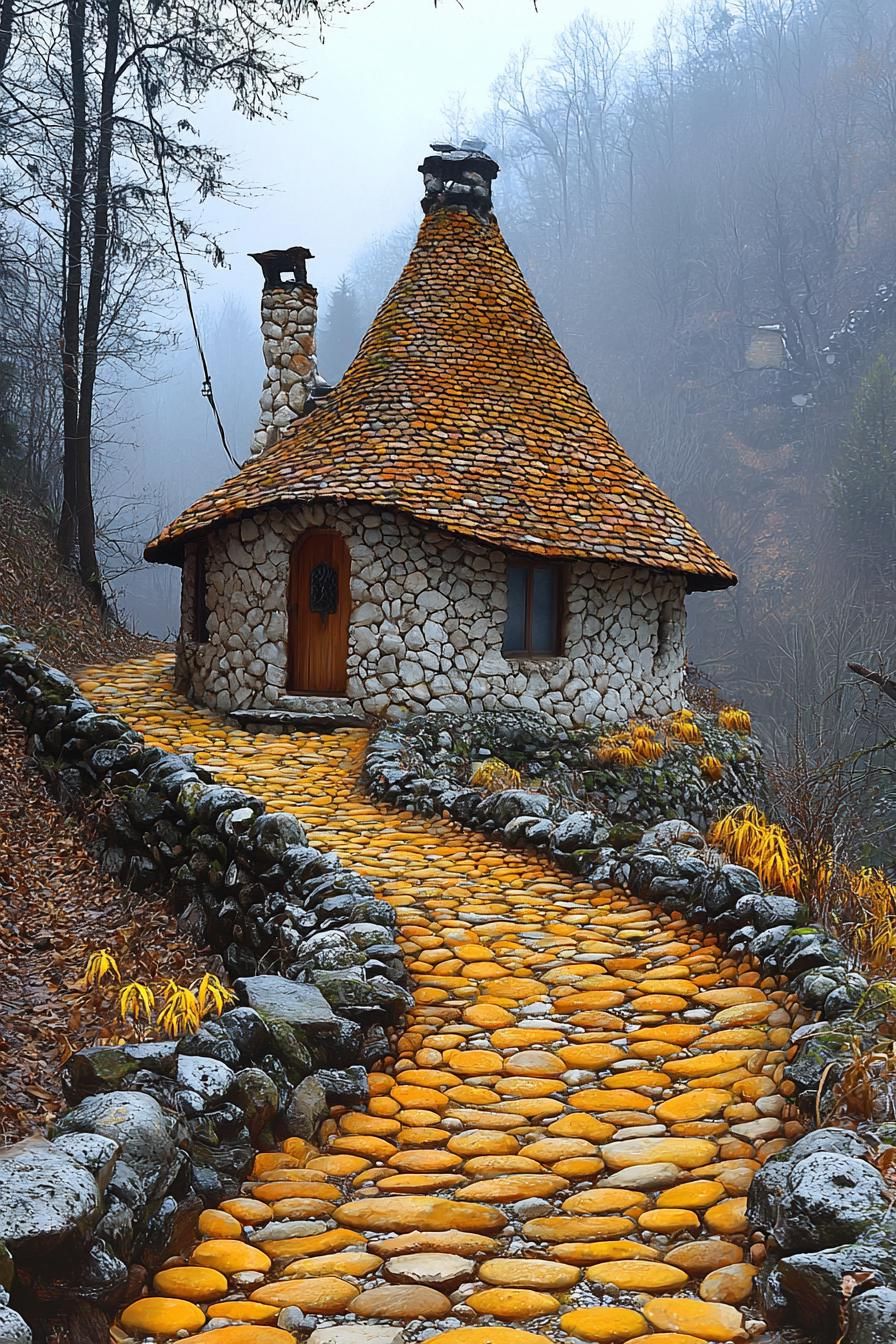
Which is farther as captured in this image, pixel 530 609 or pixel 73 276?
pixel 73 276

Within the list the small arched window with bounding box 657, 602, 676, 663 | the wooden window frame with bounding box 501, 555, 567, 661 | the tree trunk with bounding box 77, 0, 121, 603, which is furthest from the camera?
the tree trunk with bounding box 77, 0, 121, 603

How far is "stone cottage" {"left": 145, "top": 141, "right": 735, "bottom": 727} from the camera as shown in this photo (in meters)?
12.0

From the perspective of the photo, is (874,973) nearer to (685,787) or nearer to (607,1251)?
(607,1251)

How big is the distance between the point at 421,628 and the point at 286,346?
5.28 m

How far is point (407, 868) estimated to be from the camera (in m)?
7.17

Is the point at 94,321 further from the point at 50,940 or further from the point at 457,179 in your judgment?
the point at 50,940

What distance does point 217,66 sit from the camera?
55.2 ft

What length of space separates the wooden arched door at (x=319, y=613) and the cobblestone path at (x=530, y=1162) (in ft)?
20.5

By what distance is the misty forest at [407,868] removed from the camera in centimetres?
299

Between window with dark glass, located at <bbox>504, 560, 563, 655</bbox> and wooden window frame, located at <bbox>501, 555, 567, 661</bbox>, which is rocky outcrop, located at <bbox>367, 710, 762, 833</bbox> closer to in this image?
wooden window frame, located at <bbox>501, 555, 567, 661</bbox>

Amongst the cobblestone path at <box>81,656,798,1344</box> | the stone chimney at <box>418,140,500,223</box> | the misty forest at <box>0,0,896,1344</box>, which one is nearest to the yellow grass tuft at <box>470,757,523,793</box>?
the misty forest at <box>0,0,896,1344</box>

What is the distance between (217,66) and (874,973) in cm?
1679

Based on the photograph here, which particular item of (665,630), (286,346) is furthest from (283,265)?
(665,630)

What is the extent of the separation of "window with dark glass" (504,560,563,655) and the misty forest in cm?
4
